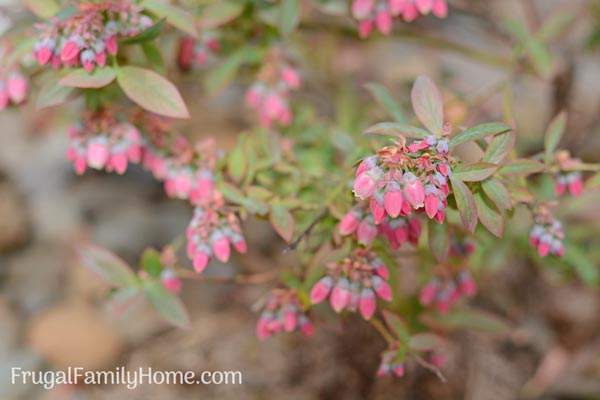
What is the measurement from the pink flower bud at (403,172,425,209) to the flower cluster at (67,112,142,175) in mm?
480

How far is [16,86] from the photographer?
3.71ft

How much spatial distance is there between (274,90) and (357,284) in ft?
1.71

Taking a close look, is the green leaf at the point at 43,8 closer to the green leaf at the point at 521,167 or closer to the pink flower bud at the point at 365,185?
the pink flower bud at the point at 365,185

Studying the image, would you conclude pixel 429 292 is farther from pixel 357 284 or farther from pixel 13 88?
pixel 13 88

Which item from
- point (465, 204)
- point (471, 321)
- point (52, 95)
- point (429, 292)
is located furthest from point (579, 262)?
point (52, 95)

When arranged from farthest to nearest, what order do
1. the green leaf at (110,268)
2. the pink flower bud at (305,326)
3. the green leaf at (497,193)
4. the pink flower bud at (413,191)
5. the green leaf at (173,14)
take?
the green leaf at (110,268) → the pink flower bud at (305,326) → the green leaf at (173,14) → the green leaf at (497,193) → the pink flower bud at (413,191)

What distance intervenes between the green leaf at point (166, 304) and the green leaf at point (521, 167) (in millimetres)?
546

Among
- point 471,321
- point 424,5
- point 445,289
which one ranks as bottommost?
point 471,321

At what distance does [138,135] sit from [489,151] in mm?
534

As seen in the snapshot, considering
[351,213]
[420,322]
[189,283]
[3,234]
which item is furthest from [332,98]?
[351,213]

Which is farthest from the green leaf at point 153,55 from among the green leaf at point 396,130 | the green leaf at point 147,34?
the green leaf at point 396,130

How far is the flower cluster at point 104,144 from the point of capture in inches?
43.0

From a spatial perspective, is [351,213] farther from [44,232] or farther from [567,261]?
[44,232]

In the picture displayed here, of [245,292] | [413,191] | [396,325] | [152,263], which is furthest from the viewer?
[245,292]
